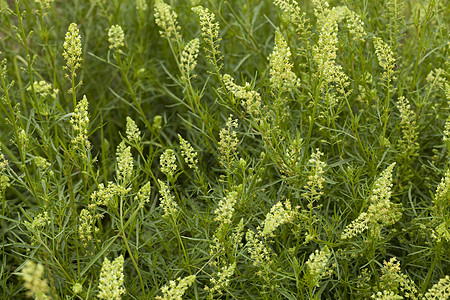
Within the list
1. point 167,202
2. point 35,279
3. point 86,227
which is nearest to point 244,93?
point 167,202

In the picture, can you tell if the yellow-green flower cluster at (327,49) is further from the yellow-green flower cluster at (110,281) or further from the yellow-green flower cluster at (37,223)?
the yellow-green flower cluster at (37,223)

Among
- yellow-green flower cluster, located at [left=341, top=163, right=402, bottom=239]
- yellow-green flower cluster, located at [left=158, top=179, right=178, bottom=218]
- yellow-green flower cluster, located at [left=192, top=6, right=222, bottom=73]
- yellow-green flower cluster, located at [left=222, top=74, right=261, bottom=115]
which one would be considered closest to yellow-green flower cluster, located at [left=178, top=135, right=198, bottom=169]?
yellow-green flower cluster, located at [left=158, top=179, right=178, bottom=218]

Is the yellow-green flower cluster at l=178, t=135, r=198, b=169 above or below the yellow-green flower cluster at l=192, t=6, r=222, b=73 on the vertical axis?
below

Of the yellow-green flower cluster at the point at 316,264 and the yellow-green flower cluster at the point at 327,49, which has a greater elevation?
the yellow-green flower cluster at the point at 327,49

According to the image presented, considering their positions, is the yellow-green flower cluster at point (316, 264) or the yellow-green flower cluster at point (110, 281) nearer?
the yellow-green flower cluster at point (110, 281)

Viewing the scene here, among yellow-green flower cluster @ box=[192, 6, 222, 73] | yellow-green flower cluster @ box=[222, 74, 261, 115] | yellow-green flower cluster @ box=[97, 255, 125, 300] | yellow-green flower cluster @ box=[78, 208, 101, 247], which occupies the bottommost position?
yellow-green flower cluster @ box=[78, 208, 101, 247]

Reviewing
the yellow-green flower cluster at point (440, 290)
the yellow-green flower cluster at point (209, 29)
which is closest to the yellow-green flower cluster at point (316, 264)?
the yellow-green flower cluster at point (440, 290)

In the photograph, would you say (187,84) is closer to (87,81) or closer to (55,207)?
(55,207)

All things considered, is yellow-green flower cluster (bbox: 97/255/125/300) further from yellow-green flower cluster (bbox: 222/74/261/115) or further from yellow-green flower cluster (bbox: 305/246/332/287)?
yellow-green flower cluster (bbox: 222/74/261/115)

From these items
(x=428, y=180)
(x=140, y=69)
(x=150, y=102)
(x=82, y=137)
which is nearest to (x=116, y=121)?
(x=150, y=102)

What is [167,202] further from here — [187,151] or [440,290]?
[440,290]

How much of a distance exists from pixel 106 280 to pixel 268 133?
1.04 meters

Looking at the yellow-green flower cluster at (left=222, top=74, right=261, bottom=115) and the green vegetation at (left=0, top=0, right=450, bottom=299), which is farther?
the yellow-green flower cluster at (left=222, top=74, right=261, bottom=115)

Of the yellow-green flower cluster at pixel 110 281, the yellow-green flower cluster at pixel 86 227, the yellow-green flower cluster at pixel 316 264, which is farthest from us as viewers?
the yellow-green flower cluster at pixel 86 227
